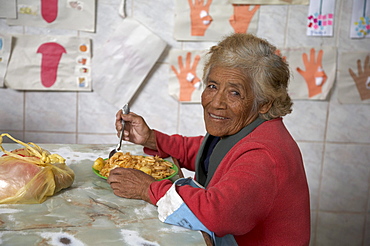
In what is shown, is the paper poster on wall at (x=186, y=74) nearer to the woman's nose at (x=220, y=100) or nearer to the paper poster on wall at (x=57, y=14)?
the paper poster on wall at (x=57, y=14)

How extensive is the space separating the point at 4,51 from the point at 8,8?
10.0 inches

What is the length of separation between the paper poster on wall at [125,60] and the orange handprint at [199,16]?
23 centimetres


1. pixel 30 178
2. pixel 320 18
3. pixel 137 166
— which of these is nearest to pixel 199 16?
pixel 320 18

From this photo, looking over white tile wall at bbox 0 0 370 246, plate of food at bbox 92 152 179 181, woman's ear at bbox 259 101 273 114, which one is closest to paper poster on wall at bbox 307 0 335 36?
white tile wall at bbox 0 0 370 246

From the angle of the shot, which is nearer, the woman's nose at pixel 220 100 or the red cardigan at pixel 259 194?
the red cardigan at pixel 259 194

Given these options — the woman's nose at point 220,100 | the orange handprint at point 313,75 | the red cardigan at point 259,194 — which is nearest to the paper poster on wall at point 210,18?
the orange handprint at point 313,75

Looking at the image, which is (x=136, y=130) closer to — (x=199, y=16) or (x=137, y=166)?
(x=137, y=166)

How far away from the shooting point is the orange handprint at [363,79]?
2.36 metres

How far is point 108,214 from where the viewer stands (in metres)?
0.95

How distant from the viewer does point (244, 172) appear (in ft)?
3.14

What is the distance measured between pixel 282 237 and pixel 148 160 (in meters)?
0.50

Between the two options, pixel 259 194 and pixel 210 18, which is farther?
pixel 210 18

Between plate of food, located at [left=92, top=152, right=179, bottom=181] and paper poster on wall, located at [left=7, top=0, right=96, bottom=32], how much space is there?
125 centimetres

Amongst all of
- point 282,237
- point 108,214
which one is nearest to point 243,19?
point 282,237
